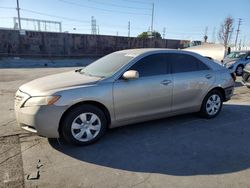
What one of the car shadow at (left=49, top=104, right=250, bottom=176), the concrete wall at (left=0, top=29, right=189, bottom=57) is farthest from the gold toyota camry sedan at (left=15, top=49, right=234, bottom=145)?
the concrete wall at (left=0, top=29, right=189, bottom=57)

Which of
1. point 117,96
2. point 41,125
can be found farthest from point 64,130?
point 117,96

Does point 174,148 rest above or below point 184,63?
below

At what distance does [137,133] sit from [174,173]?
5.07ft

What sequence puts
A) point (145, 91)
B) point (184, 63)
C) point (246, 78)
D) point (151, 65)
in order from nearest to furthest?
point (145, 91), point (151, 65), point (184, 63), point (246, 78)

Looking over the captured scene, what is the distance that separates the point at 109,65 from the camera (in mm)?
5000

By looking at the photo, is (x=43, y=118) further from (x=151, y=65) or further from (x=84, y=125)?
(x=151, y=65)

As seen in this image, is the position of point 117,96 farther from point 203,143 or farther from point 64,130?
point 203,143

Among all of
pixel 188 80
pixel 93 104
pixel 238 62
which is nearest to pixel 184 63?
pixel 188 80

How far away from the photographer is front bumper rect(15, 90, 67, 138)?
394 centimetres

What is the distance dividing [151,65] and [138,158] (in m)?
1.89

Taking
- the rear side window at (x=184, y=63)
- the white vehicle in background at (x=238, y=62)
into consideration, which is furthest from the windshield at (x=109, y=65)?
the white vehicle in background at (x=238, y=62)

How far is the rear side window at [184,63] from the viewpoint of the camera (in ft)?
17.2

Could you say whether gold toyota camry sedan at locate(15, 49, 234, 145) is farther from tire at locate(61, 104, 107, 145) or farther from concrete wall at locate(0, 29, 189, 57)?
concrete wall at locate(0, 29, 189, 57)

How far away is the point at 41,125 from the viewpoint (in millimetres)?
3969
